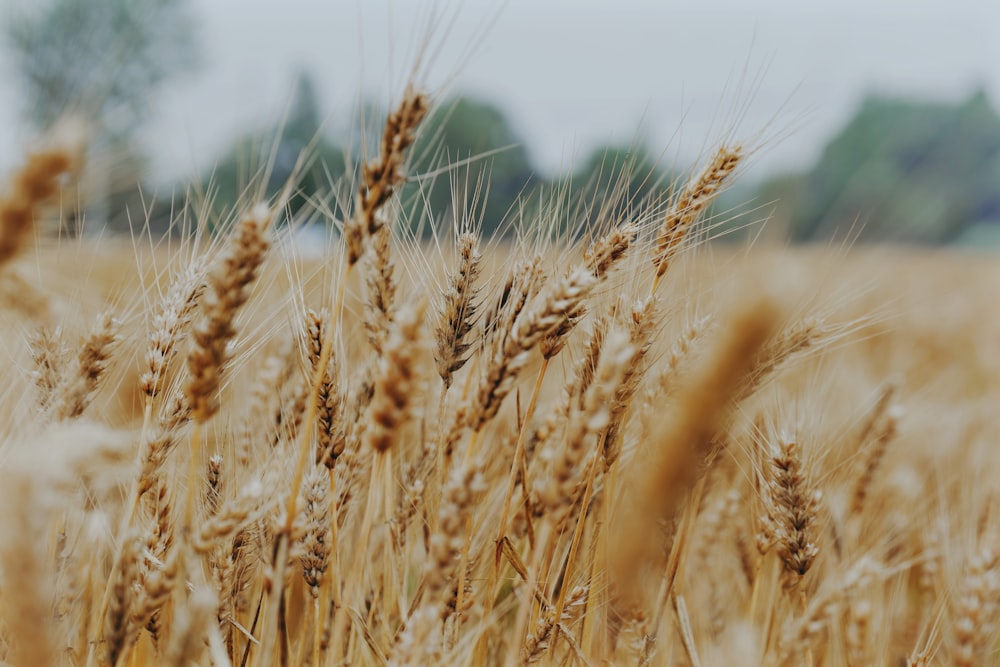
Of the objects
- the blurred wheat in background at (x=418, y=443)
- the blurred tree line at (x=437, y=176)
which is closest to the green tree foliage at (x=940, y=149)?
the blurred tree line at (x=437, y=176)

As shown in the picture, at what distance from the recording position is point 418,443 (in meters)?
1.51

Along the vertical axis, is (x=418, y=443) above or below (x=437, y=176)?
below

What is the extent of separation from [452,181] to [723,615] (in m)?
1.25

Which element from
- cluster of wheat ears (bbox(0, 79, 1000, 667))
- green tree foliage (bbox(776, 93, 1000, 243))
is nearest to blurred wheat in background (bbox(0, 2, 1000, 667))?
cluster of wheat ears (bbox(0, 79, 1000, 667))

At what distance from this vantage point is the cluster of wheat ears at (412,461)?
725 mm

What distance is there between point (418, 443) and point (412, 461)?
10 cm

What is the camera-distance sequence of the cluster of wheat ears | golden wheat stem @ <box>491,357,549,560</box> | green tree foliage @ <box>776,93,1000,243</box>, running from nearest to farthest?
the cluster of wheat ears, golden wheat stem @ <box>491,357,549,560</box>, green tree foliage @ <box>776,93,1000,243</box>

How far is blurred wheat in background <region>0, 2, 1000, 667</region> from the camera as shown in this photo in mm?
727

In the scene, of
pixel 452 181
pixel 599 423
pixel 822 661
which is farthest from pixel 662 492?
pixel 822 661

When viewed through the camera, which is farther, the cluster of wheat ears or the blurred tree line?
the blurred tree line

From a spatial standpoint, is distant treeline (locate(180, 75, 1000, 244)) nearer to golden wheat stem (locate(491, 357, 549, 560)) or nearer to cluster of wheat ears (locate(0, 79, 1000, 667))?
cluster of wheat ears (locate(0, 79, 1000, 667))

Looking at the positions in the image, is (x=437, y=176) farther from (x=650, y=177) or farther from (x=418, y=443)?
(x=418, y=443)

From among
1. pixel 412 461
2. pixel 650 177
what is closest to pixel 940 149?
pixel 650 177

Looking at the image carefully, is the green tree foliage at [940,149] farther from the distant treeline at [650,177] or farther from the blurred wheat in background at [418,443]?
the blurred wheat in background at [418,443]
